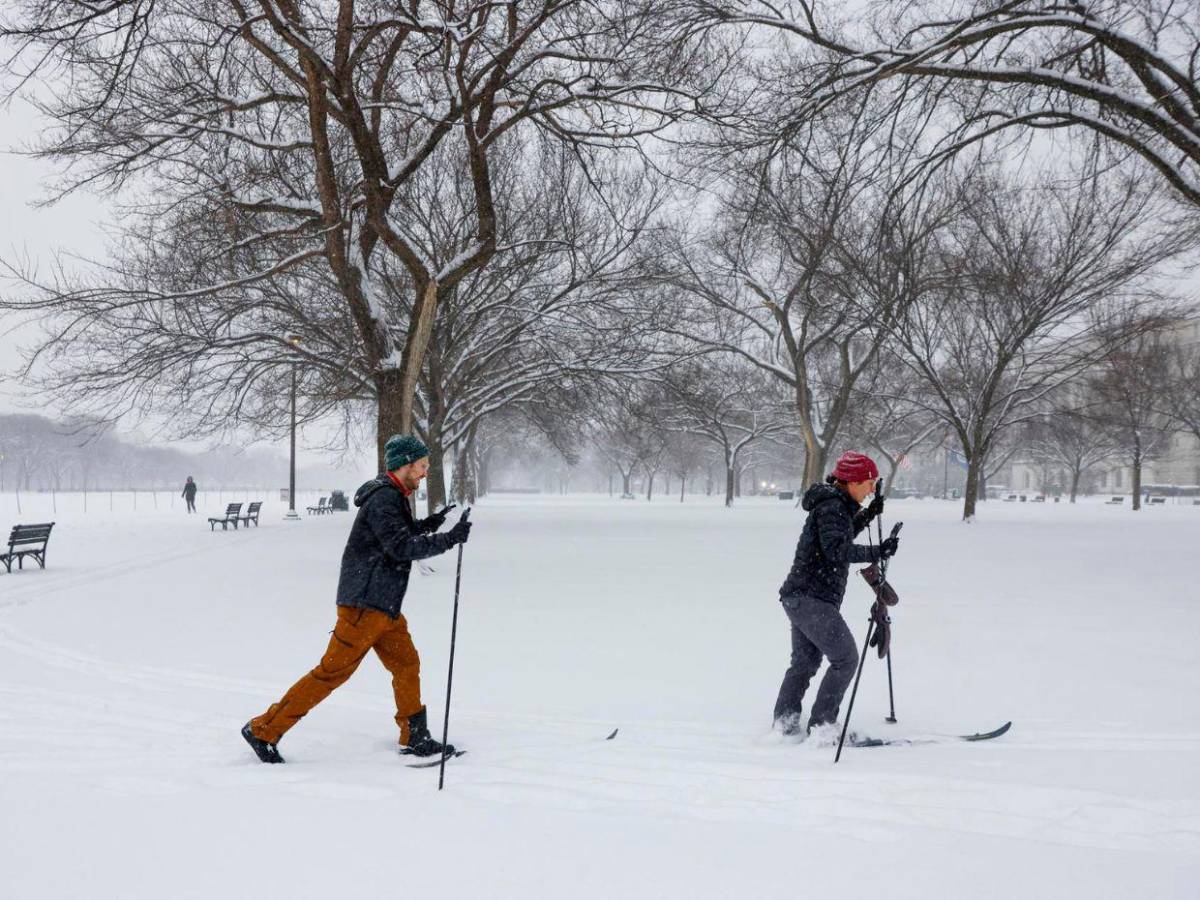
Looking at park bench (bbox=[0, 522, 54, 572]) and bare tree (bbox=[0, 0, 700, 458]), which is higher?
bare tree (bbox=[0, 0, 700, 458])

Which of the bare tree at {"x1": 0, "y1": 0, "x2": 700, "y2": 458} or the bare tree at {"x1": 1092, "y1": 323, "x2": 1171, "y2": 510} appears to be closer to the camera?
the bare tree at {"x1": 0, "y1": 0, "x2": 700, "y2": 458}

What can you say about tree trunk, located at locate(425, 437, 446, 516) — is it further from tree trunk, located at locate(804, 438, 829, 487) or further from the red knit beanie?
the red knit beanie

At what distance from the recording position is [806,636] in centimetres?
449

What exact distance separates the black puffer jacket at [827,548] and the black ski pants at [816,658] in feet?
0.24

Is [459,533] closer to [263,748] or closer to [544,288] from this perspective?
[263,748]

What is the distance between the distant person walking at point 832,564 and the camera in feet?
13.9

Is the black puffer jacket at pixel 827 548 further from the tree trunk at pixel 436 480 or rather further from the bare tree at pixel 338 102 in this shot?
the tree trunk at pixel 436 480

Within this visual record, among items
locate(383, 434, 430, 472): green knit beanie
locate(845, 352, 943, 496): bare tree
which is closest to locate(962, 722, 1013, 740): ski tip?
locate(383, 434, 430, 472): green knit beanie

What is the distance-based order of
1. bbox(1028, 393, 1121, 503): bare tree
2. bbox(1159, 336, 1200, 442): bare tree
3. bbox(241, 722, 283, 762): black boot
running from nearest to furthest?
bbox(241, 722, 283, 762): black boot
bbox(1159, 336, 1200, 442): bare tree
bbox(1028, 393, 1121, 503): bare tree

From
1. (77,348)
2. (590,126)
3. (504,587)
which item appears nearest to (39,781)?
(504,587)

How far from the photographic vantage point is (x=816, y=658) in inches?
180

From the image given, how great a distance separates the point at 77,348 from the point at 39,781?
40.2 feet

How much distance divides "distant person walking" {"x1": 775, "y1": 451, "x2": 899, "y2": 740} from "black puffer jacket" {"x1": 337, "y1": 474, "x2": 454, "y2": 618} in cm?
201

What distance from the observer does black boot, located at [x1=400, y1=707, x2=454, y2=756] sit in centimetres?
428
